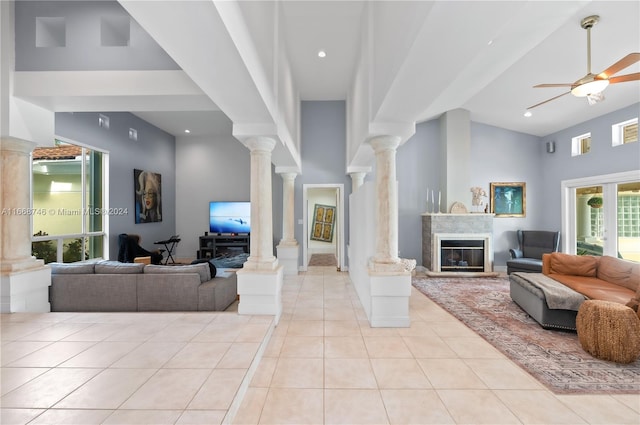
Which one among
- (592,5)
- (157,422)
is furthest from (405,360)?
(592,5)

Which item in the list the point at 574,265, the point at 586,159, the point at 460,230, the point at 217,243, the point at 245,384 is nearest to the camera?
the point at 245,384

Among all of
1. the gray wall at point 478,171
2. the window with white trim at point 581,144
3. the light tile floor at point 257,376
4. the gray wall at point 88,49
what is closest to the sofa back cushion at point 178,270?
the light tile floor at point 257,376

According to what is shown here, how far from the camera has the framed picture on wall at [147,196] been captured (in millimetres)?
6793

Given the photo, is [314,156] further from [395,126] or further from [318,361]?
[318,361]

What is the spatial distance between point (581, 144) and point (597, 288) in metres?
3.79

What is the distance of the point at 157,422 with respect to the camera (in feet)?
5.62

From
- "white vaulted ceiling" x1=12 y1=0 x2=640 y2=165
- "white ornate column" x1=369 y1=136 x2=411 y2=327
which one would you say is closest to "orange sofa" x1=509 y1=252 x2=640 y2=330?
"white ornate column" x1=369 y1=136 x2=411 y2=327

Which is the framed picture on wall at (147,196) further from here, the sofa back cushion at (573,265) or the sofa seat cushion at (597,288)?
the sofa back cushion at (573,265)

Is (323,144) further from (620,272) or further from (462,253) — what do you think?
(620,272)

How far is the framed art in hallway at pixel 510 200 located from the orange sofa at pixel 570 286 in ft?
7.54

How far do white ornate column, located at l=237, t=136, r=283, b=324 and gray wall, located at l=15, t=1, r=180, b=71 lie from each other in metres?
1.33

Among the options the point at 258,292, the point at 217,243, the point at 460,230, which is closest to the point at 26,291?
the point at 258,292

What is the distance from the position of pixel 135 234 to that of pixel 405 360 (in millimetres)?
6328

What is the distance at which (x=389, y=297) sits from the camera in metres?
3.51
